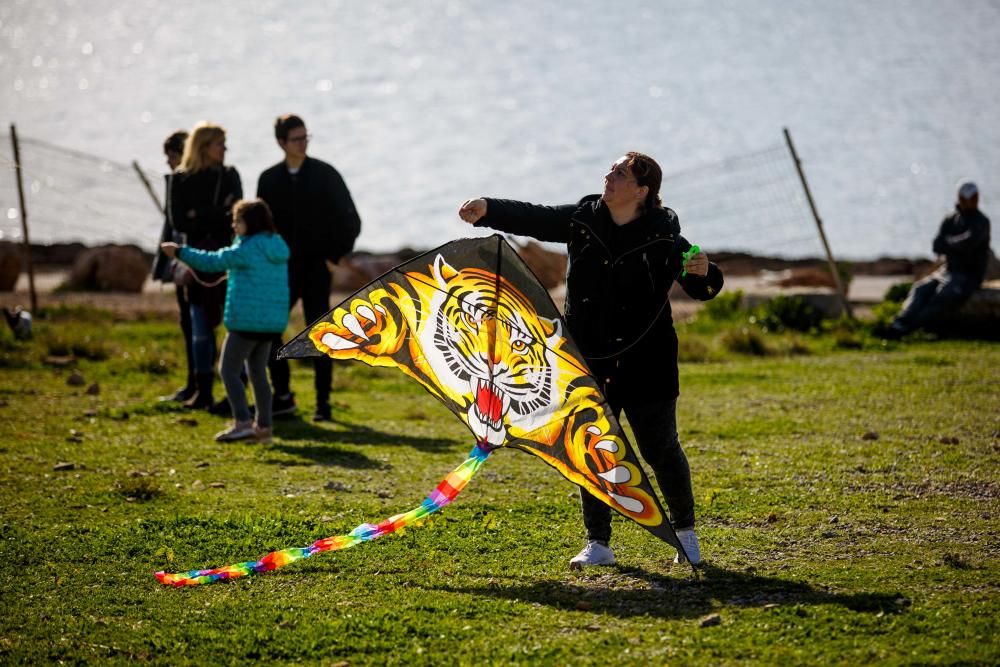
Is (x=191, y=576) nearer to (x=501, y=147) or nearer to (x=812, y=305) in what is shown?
(x=812, y=305)

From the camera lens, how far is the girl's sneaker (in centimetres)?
1032

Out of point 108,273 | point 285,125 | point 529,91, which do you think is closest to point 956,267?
point 285,125

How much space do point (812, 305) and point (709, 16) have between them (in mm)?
53996

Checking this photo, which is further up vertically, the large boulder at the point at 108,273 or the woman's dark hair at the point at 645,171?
the woman's dark hair at the point at 645,171

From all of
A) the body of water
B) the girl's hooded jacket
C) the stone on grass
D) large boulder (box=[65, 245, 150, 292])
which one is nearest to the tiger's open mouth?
the stone on grass

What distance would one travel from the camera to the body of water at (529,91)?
43125 mm

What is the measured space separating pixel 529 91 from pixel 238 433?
49981 mm

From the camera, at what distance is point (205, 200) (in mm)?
11156

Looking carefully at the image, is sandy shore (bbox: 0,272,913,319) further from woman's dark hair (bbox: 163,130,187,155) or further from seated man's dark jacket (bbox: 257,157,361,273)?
seated man's dark jacket (bbox: 257,157,361,273)

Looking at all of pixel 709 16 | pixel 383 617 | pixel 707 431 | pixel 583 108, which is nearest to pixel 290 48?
pixel 583 108

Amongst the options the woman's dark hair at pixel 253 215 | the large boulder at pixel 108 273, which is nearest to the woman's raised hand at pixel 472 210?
the woman's dark hair at pixel 253 215

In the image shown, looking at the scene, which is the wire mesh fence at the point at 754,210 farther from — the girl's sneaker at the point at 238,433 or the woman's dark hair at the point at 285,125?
the girl's sneaker at the point at 238,433

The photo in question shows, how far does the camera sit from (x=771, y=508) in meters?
8.14

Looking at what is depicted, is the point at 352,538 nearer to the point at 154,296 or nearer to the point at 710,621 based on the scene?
the point at 710,621
